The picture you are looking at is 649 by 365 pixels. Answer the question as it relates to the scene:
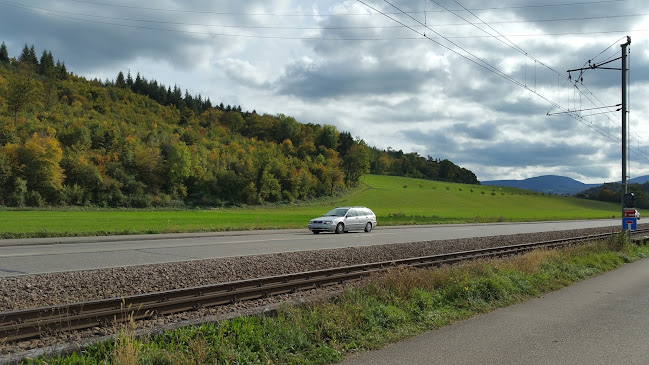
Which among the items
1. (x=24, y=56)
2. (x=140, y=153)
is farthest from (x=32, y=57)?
(x=140, y=153)

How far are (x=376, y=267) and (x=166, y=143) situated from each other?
297 feet

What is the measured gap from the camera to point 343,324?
7340mm

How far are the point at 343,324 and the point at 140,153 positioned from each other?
292ft

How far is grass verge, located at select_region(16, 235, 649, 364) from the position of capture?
5840mm

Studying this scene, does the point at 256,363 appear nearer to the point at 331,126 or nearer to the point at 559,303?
the point at 559,303

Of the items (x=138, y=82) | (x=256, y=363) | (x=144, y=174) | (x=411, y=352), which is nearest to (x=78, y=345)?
(x=256, y=363)

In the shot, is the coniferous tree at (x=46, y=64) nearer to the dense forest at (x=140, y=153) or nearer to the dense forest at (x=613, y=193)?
the dense forest at (x=140, y=153)

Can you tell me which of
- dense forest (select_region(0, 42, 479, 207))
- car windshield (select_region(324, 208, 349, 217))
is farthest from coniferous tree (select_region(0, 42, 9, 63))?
car windshield (select_region(324, 208, 349, 217))

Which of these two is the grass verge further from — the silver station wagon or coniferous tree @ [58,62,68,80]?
coniferous tree @ [58,62,68,80]

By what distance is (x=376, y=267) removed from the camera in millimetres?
14531

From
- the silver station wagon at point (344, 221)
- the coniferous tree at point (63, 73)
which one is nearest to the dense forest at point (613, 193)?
the silver station wagon at point (344, 221)

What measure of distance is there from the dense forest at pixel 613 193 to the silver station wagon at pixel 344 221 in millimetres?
106453

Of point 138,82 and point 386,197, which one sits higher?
point 138,82

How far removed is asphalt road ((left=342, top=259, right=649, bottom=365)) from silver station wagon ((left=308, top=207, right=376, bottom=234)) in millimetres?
20534
